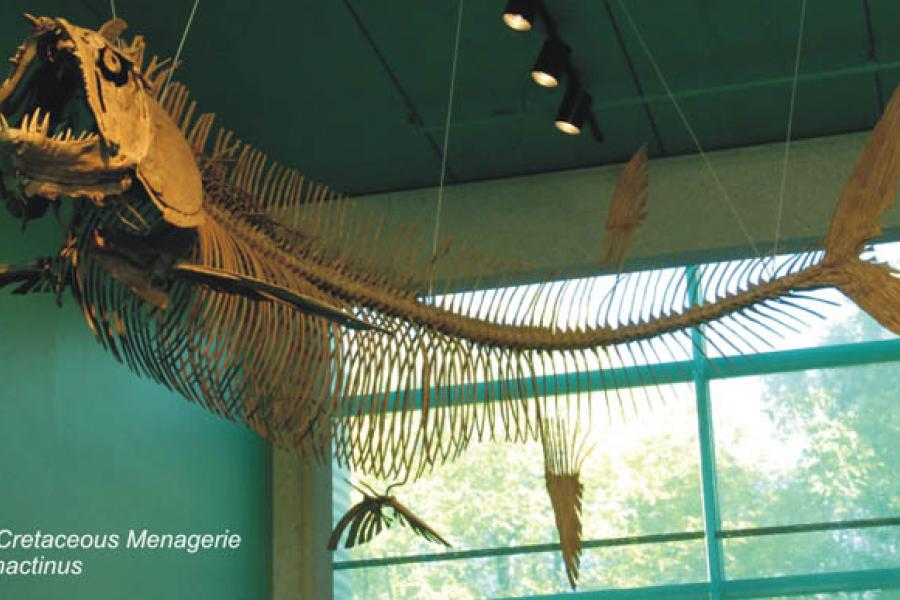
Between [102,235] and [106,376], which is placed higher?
[106,376]

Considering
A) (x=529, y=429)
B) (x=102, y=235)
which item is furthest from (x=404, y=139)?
(x=102, y=235)

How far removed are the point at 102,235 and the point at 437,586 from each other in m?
6.55

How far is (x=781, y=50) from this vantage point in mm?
8539

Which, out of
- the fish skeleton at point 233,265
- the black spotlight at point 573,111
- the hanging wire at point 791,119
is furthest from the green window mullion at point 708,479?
the fish skeleton at point 233,265

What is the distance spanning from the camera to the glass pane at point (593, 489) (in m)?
9.95

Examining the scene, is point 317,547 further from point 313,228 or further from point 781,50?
point 313,228

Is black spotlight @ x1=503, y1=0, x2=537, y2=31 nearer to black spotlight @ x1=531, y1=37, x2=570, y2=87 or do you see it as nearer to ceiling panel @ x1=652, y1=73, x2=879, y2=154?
black spotlight @ x1=531, y1=37, x2=570, y2=87

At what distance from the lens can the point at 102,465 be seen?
8039 mm

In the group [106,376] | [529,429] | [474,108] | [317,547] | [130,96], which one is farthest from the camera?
[317,547]

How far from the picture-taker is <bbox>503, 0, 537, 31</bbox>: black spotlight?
25.7 feet

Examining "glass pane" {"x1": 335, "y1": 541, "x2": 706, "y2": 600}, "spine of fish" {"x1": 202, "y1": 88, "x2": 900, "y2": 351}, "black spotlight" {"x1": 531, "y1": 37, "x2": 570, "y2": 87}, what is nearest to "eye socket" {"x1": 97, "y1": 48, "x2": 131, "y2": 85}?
"spine of fish" {"x1": 202, "y1": 88, "x2": 900, "y2": 351}

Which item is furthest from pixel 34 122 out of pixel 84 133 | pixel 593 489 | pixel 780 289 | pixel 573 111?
pixel 593 489

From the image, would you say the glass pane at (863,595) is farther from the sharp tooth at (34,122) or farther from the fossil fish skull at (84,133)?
the sharp tooth at (34,122)

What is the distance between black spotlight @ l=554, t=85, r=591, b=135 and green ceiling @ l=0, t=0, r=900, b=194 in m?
0.19
